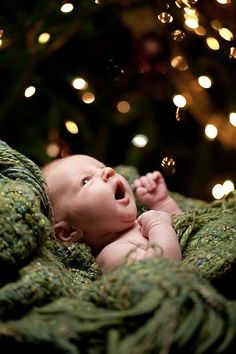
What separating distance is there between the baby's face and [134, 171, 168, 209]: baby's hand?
19cm

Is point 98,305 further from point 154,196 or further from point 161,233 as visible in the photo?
point 154,196

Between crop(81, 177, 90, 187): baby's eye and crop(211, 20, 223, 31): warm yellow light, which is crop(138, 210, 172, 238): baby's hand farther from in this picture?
crop(211, 20, 223, 31): warm yellow light

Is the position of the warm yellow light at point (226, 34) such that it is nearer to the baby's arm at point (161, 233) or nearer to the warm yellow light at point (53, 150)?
the baby's arm at point (161, 233)

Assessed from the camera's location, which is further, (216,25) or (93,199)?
(216,25)

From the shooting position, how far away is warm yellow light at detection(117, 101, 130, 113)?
212 centimetres

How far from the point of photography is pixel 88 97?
195 centimetres

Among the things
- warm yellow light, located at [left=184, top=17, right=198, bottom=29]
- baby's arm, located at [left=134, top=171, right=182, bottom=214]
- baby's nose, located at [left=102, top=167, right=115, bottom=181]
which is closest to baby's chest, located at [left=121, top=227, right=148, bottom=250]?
baby's nose, located at [left=102, top=167, right=115, bottom=181]

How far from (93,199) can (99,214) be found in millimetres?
29

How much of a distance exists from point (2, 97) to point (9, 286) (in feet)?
3.99

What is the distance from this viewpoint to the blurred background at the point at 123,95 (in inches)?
77.2

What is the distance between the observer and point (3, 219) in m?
1.00

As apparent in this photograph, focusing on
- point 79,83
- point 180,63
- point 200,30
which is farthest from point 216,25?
point 79,83

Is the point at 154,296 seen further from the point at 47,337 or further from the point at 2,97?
the point at 2,97

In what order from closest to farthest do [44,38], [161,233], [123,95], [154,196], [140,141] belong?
[161,233] < [154,196] < [44,38] < [140,141] < [123,95]
